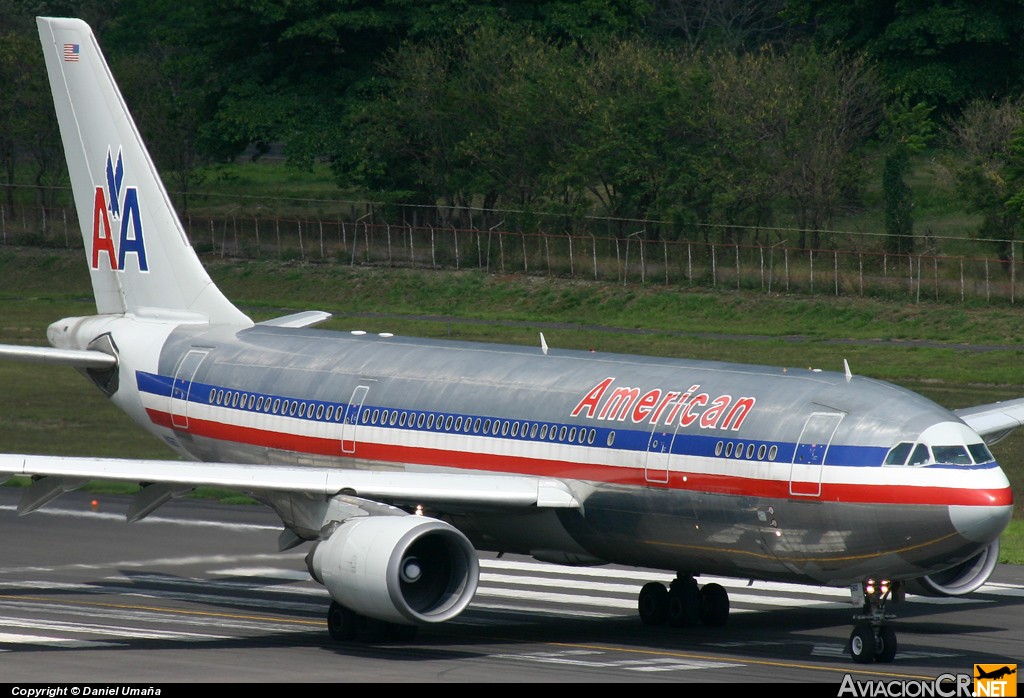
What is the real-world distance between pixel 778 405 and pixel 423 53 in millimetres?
66928

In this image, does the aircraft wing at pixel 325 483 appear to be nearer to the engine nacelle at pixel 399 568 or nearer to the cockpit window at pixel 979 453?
the engine nacelle at pixel 399 568

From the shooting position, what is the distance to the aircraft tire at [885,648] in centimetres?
2592

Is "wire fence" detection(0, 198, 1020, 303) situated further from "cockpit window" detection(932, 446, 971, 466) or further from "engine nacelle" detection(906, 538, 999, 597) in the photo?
"cockpit window" detection(932, 446, 971, 466)

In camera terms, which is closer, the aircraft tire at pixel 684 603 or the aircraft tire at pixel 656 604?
the aircraft tire at pixel 684 603

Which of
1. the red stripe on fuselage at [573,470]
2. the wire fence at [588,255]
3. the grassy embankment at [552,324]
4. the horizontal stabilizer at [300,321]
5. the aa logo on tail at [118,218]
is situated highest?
the aa logo on tail at [118,218]

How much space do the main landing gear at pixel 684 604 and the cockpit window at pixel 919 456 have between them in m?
6.46

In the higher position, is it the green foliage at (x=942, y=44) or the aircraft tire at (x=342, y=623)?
the green foliage at (x=942, y=44)

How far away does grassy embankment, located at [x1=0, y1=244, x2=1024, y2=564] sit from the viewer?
55906 mm

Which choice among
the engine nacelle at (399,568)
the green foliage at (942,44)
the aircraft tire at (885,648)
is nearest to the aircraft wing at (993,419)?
the aircraft tire at (885,648)

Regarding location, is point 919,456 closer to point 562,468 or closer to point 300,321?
point 562,468

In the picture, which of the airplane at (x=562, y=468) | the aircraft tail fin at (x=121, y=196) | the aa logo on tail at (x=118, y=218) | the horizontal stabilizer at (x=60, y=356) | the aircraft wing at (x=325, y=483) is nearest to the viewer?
the airplane at (x=562, y=468)

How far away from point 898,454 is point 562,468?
614 centimetres

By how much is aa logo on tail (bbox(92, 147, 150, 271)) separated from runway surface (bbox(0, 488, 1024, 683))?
670cm

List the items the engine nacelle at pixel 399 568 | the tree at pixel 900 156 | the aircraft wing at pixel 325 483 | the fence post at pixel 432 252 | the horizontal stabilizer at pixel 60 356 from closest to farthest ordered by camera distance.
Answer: the engine nacelle at pixel 399 568, the aircraft wing at pixel 325 483, the horizontal stabilizer at pixel 60 356, the tree at pixel 900 156, the fence post at pixel 432 252
